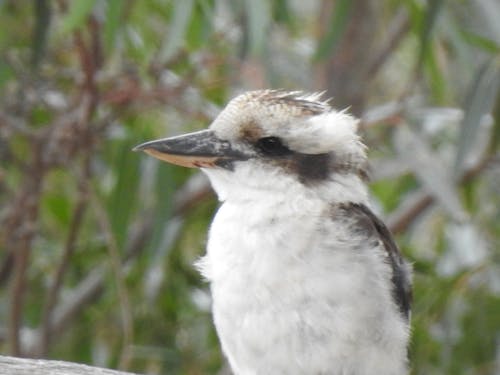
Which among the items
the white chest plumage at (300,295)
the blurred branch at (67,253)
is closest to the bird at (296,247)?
the white chest plumage at (300,295)

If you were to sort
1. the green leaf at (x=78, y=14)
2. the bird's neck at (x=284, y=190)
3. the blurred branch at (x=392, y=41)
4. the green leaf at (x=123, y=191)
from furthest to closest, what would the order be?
the blurred branch at (x=392, y=41)
the green leaf at (x=123, y=191)
the green leaf at (x=78, y=14)
the bird's neck at (x=284, y=190)

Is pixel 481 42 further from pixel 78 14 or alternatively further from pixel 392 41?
pixel 78 14

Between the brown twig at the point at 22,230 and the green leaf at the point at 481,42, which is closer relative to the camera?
the green leaf at the point at 481,42

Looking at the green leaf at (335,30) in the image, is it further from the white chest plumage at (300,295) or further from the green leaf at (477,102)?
the white chest plumage at (300,295)

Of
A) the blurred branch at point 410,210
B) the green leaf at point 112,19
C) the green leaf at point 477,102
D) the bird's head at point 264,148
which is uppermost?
the green leaf at point 112,19

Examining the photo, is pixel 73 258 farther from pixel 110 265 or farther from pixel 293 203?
pixel 293 203

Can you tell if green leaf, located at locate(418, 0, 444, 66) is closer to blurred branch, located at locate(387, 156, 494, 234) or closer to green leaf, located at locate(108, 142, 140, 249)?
blurred branch, located at locate(387, 156, 494, 234)
